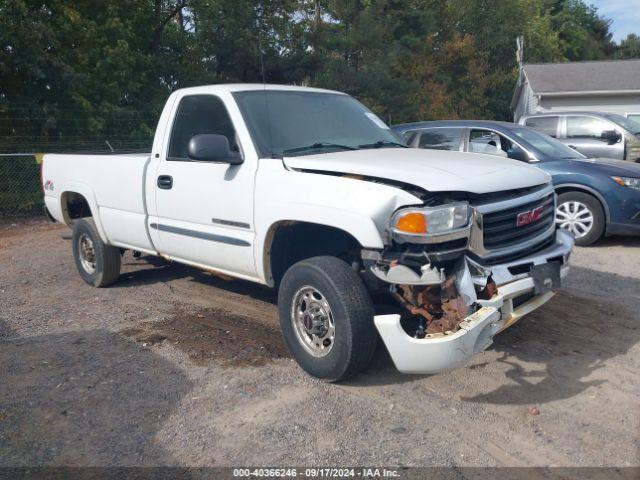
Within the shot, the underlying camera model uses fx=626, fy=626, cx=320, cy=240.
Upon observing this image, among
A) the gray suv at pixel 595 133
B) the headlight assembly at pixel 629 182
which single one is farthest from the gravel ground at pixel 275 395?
the gray suv at pixel 595 133

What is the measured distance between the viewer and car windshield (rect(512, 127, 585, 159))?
885 cm

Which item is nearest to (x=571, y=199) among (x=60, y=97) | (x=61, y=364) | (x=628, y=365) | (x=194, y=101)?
(x=628, y=365)

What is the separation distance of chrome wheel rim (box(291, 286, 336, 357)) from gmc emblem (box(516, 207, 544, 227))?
1.45 m

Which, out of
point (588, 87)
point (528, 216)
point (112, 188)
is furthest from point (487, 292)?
point (588, 87)

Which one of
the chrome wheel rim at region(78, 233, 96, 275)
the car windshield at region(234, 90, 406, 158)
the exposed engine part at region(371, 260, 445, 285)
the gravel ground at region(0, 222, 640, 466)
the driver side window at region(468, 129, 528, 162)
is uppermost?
the car windshield at region(234, 90, 406, 158)

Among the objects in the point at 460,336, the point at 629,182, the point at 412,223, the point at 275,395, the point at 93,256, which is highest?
the point at 412,223

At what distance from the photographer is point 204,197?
5.21m

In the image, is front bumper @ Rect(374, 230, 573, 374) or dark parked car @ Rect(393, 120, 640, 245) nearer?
front bumper @ Rect(374, 230, 573, 374)

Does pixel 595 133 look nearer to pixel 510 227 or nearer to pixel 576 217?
pixel 576 217

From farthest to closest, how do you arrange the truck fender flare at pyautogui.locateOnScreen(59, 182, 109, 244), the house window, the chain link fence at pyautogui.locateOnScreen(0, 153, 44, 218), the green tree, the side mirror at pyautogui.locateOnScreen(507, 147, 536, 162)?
the green tree
the house window
the chain link fence at pyautogui.locateOnScreen(0, 153, 44, 218)
the side mirror at pyautogui.locateOnScreen(507, 147, 536, 162)
the truck fender flare at pyautogui.locateOnScreen(59, 182, 109, 244)

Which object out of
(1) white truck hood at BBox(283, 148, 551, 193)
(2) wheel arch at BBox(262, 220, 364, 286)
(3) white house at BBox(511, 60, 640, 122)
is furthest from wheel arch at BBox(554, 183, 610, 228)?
(3) white house at BBox(511, 60, 640, 122)

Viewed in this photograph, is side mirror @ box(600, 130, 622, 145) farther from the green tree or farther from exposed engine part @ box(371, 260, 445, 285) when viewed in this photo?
the green tree

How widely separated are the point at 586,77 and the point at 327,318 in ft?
91.1

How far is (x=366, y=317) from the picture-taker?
4039 millimetres
